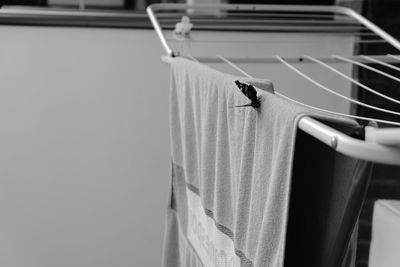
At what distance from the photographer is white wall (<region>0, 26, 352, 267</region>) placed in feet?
5.30

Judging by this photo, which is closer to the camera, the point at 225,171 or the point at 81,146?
the point at 225,171

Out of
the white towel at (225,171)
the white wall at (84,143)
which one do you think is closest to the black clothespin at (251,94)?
the white towel at (225,171)

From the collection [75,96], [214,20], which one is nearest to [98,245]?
[75,96]

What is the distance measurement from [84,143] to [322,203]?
1098 mm

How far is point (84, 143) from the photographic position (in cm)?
167

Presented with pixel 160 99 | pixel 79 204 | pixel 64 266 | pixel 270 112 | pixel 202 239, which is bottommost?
pixel 64 266

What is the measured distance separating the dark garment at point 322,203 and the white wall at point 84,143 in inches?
40.3

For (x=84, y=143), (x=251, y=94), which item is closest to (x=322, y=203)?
(x=251, y=94)

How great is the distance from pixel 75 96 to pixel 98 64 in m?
0.11

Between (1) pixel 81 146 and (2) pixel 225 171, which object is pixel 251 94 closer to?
(2) pixel 225 171

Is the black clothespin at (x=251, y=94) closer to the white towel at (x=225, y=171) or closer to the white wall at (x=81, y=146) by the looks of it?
the white towel at (x=225, y=171)

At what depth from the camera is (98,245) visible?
1.73 metres

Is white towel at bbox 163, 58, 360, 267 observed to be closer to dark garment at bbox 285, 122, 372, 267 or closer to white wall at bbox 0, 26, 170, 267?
dark garment at bbox 285, 122, 372, 267

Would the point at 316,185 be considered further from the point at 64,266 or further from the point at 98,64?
the point at 64,266
